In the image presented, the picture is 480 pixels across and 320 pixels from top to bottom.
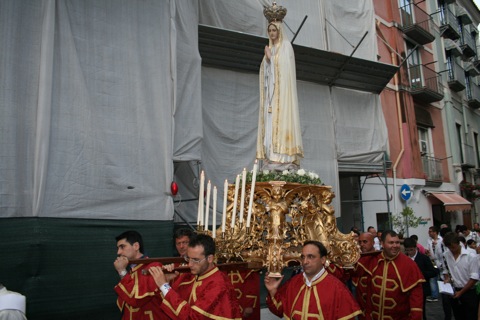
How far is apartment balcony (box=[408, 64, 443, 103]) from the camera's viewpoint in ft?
56.7

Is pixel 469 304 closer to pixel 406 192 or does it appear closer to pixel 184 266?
pixel 184 266

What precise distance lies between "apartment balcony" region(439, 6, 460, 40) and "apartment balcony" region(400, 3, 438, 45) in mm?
2440

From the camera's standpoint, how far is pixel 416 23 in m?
18.2

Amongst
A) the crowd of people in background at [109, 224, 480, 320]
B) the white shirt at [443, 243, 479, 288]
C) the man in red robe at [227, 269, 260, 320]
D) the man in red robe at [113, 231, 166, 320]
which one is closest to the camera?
the crowd of people in background at [109, 224, 480, 320]

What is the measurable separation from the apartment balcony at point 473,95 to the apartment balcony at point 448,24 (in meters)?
3.57

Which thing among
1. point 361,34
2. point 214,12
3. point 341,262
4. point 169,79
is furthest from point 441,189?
point 341,262

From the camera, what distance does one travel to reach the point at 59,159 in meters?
6.51

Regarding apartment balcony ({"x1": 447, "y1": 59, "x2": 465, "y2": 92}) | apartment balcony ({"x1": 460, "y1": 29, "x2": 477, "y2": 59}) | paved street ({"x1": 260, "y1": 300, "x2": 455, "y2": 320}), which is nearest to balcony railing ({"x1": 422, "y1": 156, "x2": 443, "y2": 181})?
apartment balcony ({"x1": 447, "y1": 59, "x2": 465, "y2": 92})

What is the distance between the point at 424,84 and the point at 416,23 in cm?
241

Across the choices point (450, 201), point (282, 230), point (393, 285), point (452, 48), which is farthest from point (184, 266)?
point (452, 48)

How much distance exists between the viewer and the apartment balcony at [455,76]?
21.5m

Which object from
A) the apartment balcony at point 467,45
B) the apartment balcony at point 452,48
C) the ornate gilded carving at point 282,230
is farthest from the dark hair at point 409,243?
the apartment balcony at point 467,45

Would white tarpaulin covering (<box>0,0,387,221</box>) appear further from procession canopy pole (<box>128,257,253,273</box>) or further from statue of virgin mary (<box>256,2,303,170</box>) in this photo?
procession canopy pole (<box>128,257,253,273</box>)

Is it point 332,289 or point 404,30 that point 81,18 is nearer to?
point 332,289
